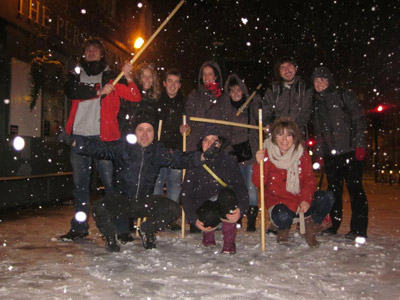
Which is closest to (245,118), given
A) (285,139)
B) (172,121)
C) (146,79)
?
(172,121)

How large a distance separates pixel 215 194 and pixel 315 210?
106 centimetres

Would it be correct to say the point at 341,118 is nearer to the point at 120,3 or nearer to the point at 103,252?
the point at 103,252

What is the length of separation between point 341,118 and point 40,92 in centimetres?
596

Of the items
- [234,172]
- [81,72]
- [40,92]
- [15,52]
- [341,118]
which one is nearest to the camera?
[234,172]

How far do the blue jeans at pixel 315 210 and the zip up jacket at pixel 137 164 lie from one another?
1.01 m

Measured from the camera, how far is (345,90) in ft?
16.2

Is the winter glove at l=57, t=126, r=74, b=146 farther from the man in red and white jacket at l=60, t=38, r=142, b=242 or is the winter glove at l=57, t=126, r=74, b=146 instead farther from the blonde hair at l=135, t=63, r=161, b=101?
the blonde hair at l=135, t=63, r=161, b=101

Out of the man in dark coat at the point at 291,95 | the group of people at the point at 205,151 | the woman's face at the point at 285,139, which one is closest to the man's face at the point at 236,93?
the group of people at the point at 205,151

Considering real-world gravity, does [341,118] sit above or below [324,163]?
above

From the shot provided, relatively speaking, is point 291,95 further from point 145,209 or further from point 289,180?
point 145,209

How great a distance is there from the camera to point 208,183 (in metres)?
4.34

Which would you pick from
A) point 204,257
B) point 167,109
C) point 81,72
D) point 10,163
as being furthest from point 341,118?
point 10,163

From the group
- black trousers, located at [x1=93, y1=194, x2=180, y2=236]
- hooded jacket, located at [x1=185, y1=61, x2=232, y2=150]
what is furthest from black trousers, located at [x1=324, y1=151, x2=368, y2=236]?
black trousers, located at [x1=93, y1=194, x2=180, y2=236]

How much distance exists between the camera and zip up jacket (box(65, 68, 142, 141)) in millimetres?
4512
